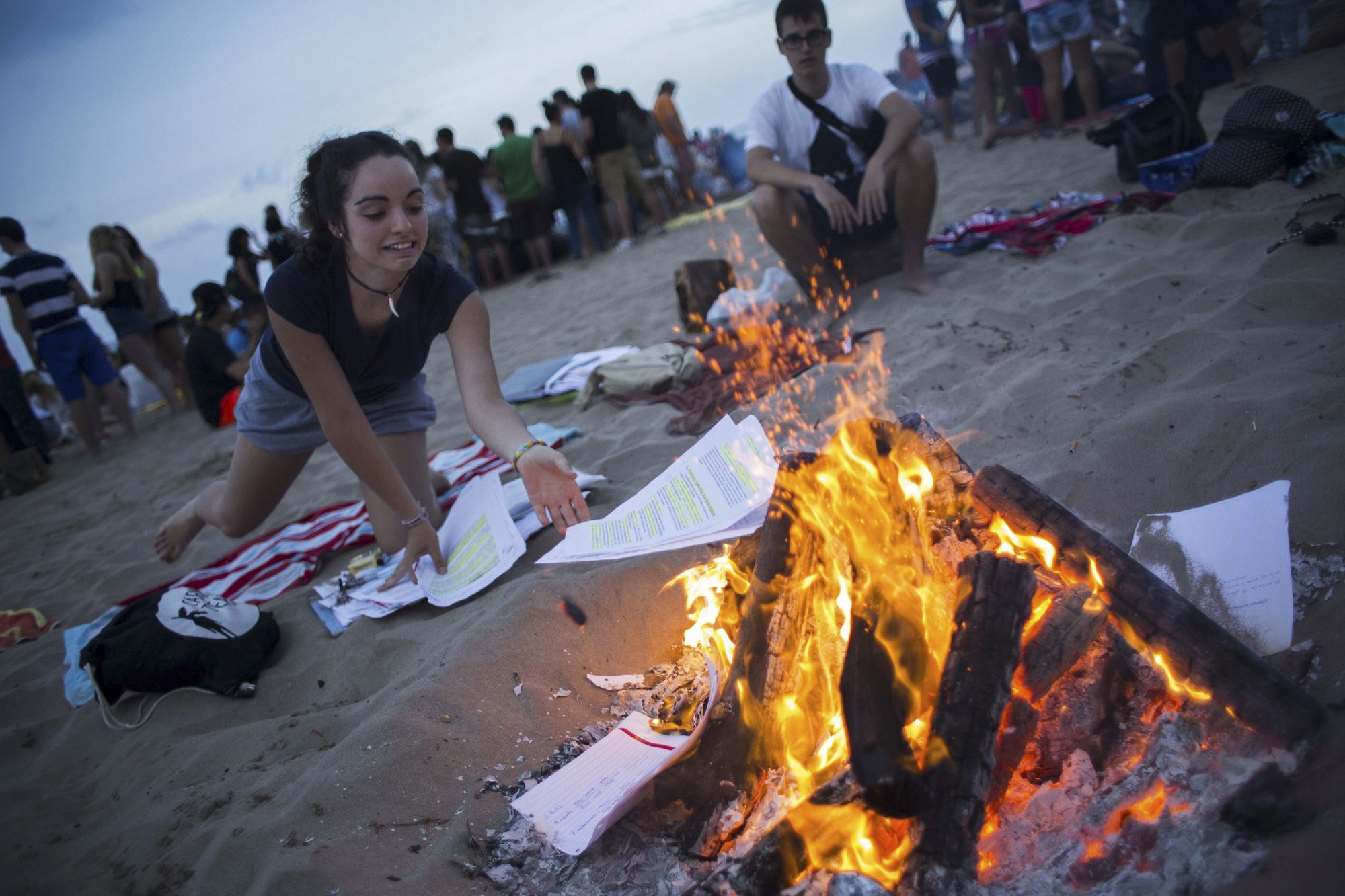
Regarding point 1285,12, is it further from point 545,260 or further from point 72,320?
point 72,320

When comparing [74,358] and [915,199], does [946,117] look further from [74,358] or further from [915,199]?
[74,358]

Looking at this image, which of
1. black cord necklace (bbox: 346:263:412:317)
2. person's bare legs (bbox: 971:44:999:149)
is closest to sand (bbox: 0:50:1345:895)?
black cord necklace (bbox: 346:263:412:317)

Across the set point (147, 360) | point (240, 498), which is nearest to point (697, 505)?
point (240, 498)

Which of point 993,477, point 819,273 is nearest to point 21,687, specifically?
point 993,477

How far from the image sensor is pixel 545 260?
1195cm

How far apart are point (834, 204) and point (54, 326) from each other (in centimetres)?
705

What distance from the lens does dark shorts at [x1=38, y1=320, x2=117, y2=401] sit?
23.0 ft

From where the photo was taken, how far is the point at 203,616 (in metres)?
2.65

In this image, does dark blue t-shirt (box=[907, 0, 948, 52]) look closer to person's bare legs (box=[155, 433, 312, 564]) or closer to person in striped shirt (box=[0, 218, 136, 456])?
person's bare legs (box=[155, 433, 312, 564])

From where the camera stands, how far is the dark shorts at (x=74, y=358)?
7008mm

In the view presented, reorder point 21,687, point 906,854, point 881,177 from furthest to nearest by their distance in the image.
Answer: point 881,177, point 21,687, point 906,854

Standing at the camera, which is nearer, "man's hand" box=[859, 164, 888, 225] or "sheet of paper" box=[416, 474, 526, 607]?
"sheet of paper" box=[416, 474, 526, 607]

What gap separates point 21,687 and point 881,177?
4529mm

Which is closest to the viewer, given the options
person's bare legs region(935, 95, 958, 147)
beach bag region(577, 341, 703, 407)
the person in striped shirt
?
beach bag region(577, 341, 703, 407)
